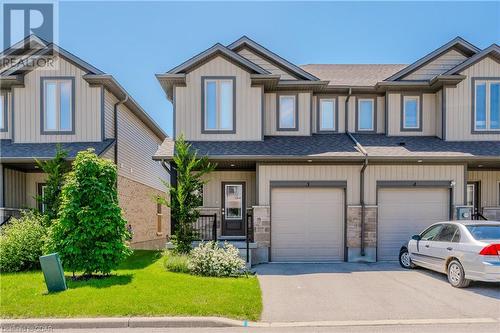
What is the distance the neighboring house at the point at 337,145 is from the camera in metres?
12.2

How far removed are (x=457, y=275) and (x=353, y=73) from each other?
9.96m

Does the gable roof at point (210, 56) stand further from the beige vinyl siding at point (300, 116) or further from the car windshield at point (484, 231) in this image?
the car windshield at point (484, 231)

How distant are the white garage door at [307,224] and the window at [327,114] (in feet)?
10.2

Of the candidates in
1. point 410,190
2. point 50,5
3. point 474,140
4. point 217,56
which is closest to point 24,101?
point 50,5

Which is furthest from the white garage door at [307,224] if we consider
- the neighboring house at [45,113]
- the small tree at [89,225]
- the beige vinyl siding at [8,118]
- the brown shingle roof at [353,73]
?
the beige vinyl siding at [8,118]

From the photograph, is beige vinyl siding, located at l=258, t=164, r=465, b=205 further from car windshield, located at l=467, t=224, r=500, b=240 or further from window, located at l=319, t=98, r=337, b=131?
car windshield, located at l=467, t=224, r=500, b=240

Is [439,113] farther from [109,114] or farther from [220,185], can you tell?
[109,114]

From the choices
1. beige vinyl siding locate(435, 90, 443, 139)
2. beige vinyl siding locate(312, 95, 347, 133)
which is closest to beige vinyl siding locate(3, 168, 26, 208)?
beige vinyl siding locate(312, 95, 347, 133)

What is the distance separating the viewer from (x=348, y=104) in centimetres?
1434

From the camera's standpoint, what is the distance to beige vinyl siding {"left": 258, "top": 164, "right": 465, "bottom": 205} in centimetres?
1220

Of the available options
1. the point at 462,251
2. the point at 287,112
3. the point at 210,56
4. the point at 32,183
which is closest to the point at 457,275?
the point at 462,251

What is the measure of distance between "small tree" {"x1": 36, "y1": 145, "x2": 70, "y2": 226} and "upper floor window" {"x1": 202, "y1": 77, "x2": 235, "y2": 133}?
4910mm

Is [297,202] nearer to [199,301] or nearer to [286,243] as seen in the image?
[286,243]

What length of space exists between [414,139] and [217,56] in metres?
8.14
